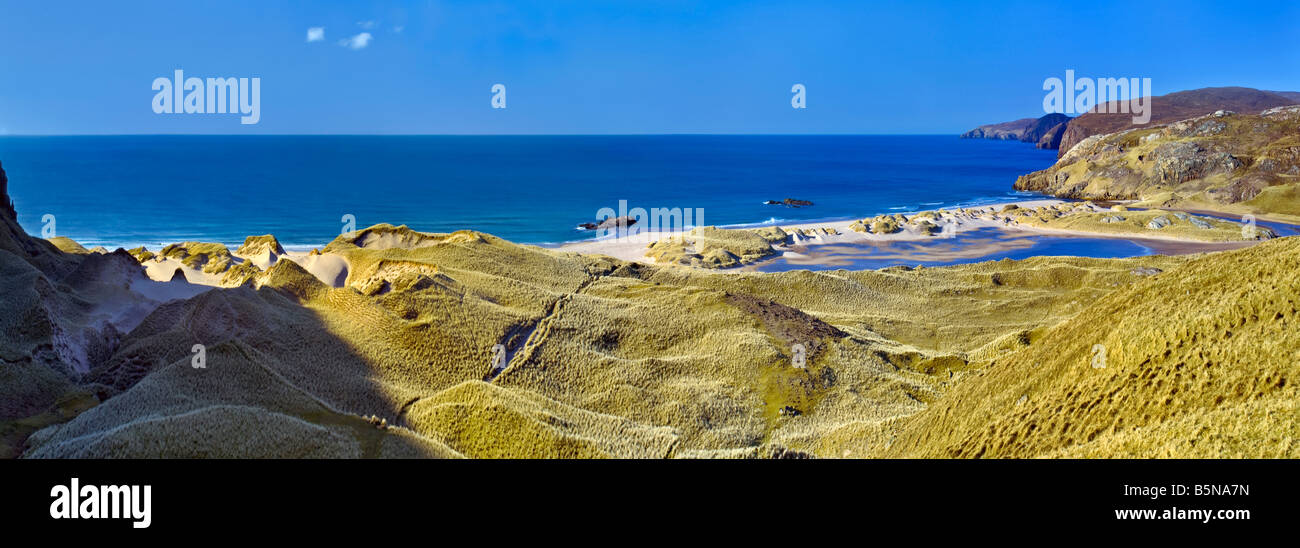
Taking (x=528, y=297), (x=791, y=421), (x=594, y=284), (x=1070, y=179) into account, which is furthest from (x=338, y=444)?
(x=1070, y=179)

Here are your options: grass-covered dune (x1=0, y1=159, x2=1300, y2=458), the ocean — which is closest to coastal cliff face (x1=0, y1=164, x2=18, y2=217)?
grass-covered dune (x1=0, y1=159, x2=1300, y2=458)

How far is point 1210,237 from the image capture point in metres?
67.1

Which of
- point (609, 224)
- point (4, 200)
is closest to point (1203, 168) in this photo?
point (609, 224)

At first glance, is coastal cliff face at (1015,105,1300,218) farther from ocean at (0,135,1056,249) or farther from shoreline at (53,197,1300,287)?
shoreline at (53,197,1300,287)

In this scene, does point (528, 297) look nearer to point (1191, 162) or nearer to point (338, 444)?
point (338, 444)

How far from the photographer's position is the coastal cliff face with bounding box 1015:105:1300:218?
86.9 metres

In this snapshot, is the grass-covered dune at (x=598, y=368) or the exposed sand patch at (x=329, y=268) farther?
the exposed sand patch at (x=329, y=268)

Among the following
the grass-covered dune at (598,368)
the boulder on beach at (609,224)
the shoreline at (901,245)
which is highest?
the boulder on beach at (609,224)

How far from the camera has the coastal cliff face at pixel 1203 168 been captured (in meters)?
86.9

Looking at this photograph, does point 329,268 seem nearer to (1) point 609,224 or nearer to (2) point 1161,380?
(2) point 1161,380

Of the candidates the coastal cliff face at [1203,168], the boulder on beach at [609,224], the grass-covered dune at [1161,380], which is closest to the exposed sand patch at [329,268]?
the grass-covered dune at [1161,380]

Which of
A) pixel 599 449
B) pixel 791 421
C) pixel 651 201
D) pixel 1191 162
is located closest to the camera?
pixel 599 449

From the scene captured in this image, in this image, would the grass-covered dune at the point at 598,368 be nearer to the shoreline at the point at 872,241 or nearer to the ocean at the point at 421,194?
the shoreline at the point at 872,241

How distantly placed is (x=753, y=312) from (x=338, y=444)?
1456cm
